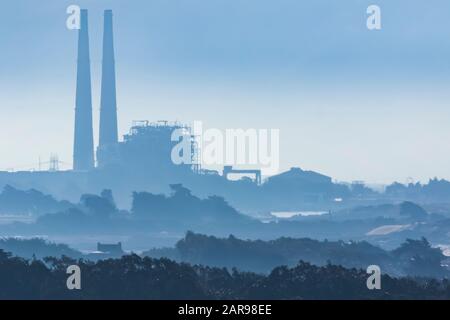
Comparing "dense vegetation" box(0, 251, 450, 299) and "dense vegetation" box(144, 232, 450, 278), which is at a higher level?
"dense vegetation" box(144, 232, 450, 278)

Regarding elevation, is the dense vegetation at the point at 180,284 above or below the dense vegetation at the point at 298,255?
below

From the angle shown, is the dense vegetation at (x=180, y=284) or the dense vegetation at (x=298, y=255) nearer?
the dense vegetation at (x=180, y=284)

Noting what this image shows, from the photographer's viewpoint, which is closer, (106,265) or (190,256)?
(106,265)

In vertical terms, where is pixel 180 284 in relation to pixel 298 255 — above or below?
below

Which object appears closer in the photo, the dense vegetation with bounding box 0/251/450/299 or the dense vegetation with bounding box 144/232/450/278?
the dense vegetation with bounding box 0/251/450/299

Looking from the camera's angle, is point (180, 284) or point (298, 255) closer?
point (180, 284)
